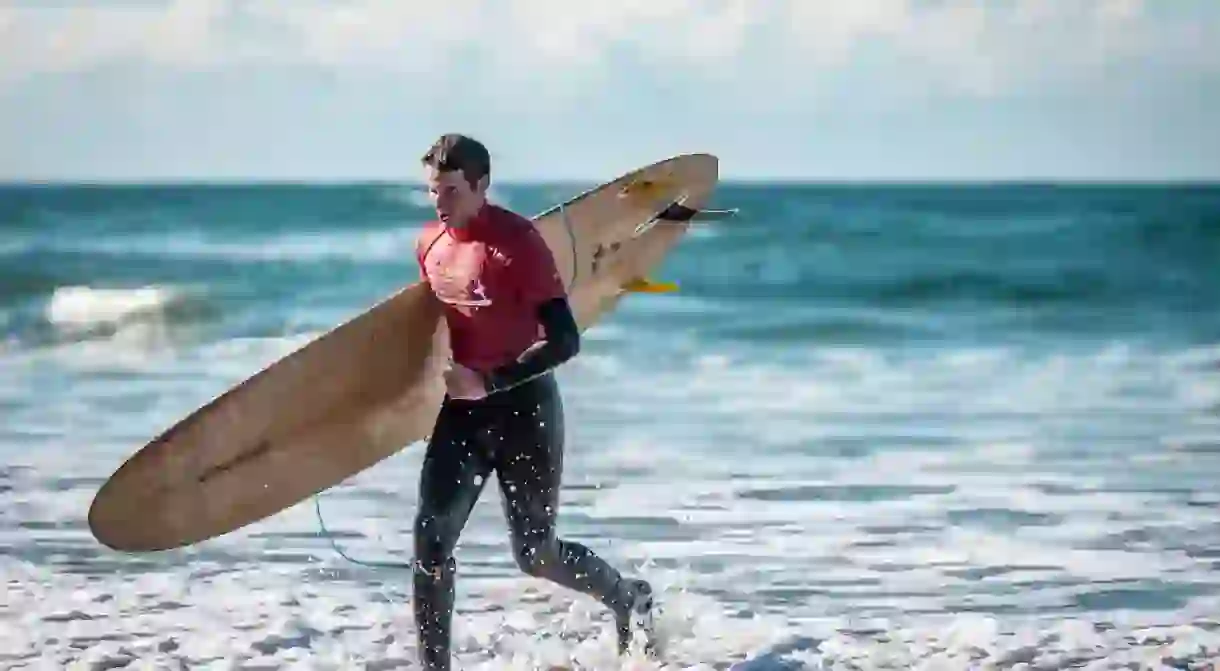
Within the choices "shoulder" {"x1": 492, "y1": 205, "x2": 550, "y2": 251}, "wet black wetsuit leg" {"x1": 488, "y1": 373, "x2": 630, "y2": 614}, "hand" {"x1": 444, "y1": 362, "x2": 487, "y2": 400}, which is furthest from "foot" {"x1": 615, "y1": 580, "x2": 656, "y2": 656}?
"shoulder" {"x1": 492, "y1": 205, "x2": 550, "y2": 251}

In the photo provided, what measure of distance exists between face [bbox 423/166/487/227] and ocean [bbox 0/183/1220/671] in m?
0.66

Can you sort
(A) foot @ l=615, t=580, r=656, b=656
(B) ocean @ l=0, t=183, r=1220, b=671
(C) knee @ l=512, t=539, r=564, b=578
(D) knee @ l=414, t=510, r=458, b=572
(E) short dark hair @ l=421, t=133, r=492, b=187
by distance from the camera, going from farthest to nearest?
(B) ocean @ l=0, t=183, r=1220, b=671
(A) foot @ l=615, t=580, r=656, b=656
(C) knee @ l=512, t=539, r=564, b=578
(D) knee @ l=414, t=510, r=458, b=572
(E) short dark hair @ l=421, t=133, r=492, b=187

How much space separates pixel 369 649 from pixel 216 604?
29.7 inches

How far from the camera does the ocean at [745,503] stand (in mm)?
4883

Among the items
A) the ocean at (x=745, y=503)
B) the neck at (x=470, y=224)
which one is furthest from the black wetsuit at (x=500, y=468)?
the ocean at (x=745, y=503)

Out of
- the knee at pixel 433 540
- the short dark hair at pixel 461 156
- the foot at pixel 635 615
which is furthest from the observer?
the foot at pixel 635 615

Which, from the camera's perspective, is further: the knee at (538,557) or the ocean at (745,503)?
the ocean at (745,503)

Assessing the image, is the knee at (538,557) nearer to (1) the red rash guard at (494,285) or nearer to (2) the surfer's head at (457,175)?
(1) the red rash guard at (494,285)

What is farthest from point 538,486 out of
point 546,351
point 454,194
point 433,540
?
point 454,194

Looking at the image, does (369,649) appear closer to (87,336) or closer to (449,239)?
(449,239)

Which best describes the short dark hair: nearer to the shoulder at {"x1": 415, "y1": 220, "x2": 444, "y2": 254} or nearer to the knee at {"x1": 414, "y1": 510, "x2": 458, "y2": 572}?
the shoulder at {"x1": 415, "y1": 220, "x2": 444, "y2": 254}

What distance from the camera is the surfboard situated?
161 inches

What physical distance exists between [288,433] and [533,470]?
75 cm

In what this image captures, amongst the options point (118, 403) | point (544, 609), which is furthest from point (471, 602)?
point (118, 403)
